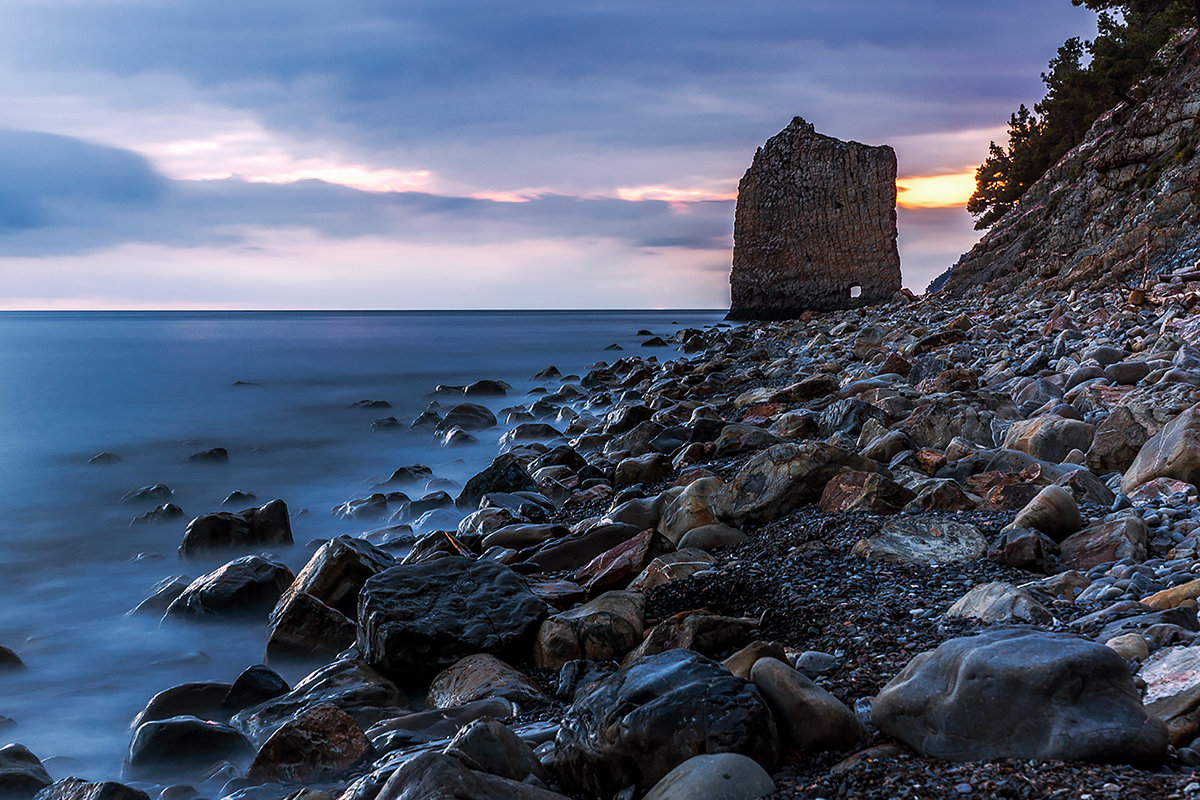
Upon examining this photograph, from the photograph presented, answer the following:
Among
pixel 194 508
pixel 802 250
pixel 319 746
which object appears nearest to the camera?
pixel 319 746

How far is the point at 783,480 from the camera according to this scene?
4930 mm

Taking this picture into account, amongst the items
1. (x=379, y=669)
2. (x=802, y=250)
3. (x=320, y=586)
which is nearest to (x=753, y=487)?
(x=379, y=669)

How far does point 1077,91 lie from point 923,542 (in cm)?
2976

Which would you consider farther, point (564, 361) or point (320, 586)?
point (564, 361)

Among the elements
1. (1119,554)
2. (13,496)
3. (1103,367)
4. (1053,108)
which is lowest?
(13,496)

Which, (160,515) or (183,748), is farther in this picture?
(160,515)

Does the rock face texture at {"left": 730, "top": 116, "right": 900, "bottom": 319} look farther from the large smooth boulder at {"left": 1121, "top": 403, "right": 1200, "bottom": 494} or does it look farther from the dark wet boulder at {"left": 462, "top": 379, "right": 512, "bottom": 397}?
the large smooth boulder at {"left": 1121, "top": 403, "right": 1200, "bottom": 494}

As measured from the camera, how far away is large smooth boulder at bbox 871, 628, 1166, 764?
1915mm

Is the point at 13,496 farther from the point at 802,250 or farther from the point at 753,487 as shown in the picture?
the point at 802,250

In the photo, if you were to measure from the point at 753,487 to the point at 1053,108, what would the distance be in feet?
102

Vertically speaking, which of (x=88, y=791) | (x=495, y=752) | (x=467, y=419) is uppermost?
(x=495, y=752)

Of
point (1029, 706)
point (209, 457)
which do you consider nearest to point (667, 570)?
point (1029, 706)

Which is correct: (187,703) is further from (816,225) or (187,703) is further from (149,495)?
(816,225)

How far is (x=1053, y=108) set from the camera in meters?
29.3
